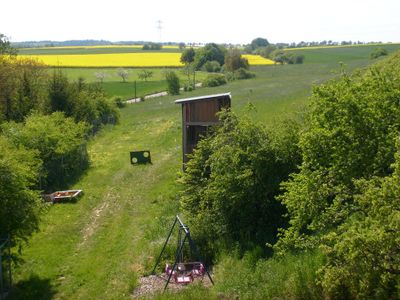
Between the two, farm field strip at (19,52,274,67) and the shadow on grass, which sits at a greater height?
farm field strip at (19,52,274,67)

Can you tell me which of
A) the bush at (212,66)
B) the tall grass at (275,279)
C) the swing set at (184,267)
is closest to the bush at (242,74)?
the bush at (212,66)

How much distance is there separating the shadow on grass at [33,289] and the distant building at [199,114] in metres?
9.65

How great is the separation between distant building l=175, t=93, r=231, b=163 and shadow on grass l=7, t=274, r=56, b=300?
31.7 ft

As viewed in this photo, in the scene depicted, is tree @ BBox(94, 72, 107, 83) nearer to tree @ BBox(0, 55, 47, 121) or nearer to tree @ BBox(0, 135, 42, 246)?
tree @ BBox(0, 55, 47, 121)

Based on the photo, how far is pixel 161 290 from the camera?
47.6 feet

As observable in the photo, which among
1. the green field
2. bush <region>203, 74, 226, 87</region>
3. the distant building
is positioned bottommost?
bush <region>203, 74, 226, 87</region>

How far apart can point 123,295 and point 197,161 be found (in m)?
7.04

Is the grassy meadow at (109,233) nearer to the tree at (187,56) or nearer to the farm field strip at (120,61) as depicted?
the farm field strip at (120,61)

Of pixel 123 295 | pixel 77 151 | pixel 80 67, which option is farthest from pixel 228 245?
pixel 80 67

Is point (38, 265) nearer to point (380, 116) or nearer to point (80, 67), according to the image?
point (380, 116)

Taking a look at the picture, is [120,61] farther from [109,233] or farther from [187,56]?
[109,233]

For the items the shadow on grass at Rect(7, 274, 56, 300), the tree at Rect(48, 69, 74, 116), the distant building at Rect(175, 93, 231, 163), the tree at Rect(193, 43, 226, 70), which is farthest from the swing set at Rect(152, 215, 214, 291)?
the tree at Rect(193, 43, 226, 70)

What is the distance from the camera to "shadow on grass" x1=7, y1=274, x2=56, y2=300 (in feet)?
49.0

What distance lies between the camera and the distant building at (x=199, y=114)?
23.7 meters
